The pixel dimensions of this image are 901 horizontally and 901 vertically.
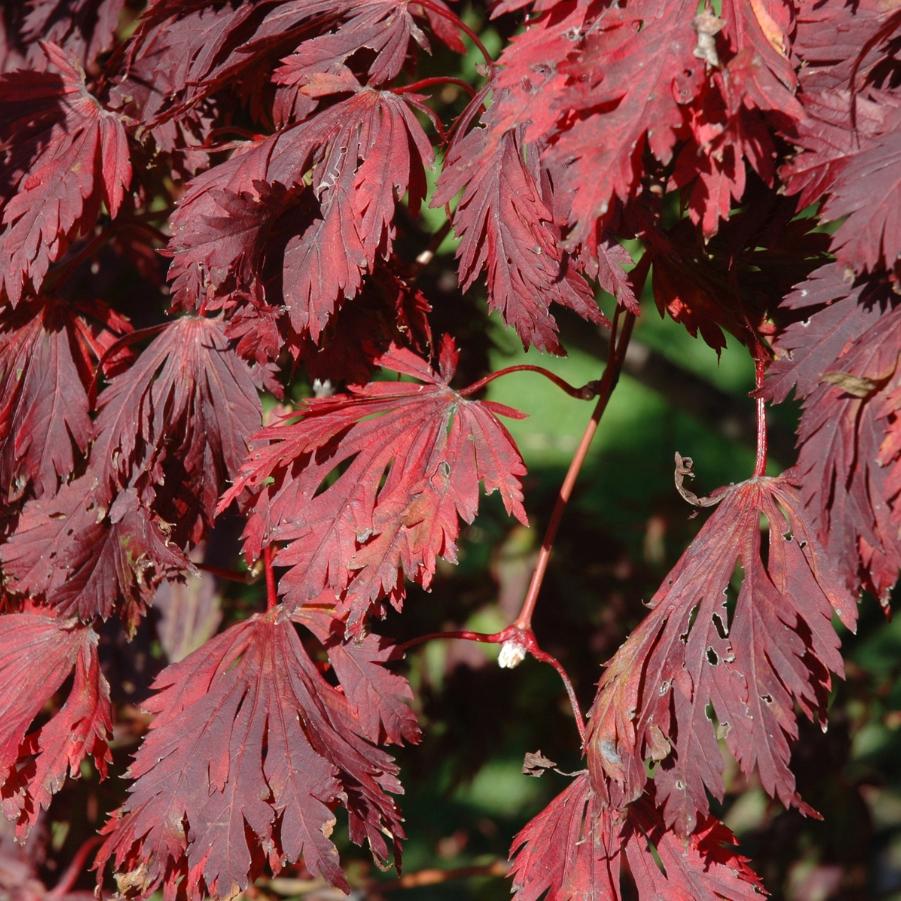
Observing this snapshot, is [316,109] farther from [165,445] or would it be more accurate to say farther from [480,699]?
[480,699]

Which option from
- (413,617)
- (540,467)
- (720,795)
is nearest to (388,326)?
(720,795)

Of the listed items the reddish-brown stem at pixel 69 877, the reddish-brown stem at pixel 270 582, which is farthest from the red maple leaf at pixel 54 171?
the reddish-brown stem at pixel 69 877

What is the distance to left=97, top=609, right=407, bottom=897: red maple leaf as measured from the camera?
1.01 meters

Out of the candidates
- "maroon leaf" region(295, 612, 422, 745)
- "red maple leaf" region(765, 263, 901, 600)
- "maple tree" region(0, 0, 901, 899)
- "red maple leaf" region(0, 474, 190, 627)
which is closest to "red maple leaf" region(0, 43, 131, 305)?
"maple tree" region(0, 0, 901, 899)

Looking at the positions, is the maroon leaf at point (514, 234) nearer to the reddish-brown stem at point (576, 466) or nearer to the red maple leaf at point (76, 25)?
the reddish-brown stem at point (576, 466)

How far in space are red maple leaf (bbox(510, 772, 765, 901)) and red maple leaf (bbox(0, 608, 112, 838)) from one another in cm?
47

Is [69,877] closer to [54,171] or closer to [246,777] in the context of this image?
[246,777]

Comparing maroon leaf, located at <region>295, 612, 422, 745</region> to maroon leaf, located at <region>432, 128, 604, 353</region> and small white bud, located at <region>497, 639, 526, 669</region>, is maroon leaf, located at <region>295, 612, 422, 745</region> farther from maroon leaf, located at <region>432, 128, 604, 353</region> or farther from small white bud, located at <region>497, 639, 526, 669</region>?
maroon leaf, located at <region>432, 128, 604, 353</region>

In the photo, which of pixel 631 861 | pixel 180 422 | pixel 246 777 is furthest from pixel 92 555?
pixel 631 861

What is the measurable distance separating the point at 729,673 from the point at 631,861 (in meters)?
0.24

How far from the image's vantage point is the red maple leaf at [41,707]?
1118mm

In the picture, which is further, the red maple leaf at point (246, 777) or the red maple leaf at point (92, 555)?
the red maple leaf at point (92, 555)

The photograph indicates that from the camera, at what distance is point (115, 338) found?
1.24 m

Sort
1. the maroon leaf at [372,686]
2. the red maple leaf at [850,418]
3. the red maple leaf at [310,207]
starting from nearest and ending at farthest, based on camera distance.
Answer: the red maple leaf at [850,418]
the red maple leaf at [310,207]
the maroon leaf at [372,686]
